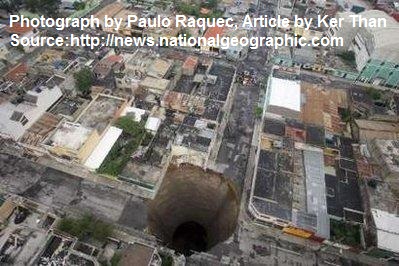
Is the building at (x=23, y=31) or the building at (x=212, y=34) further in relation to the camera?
the building at (x=212, y=34)

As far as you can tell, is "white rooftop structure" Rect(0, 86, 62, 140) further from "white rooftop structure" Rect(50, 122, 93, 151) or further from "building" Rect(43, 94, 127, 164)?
"white rooftop structure" Rect(50, 122, 93, 151)

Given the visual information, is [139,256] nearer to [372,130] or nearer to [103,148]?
[103,148]

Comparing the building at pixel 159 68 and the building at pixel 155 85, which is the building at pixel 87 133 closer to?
the building at pixel 155 85

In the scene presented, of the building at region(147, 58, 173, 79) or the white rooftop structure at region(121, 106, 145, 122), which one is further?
the building at region(147, 58, 173, 79)

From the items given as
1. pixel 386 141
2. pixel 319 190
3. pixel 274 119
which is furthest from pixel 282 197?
pixel 386 141

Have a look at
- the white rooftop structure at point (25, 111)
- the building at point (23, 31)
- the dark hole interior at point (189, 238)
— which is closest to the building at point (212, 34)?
the white rooftop structure at point (25, 111)

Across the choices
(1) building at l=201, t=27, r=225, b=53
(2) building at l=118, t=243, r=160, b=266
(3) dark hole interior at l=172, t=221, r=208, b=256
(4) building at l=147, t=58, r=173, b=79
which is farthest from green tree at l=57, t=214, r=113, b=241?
(1) building at l=201, t=27, r=225, b=53

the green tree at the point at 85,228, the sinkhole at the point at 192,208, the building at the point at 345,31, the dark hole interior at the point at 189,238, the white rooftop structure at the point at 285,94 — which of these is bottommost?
the dark hole interior at the point at 189,238
